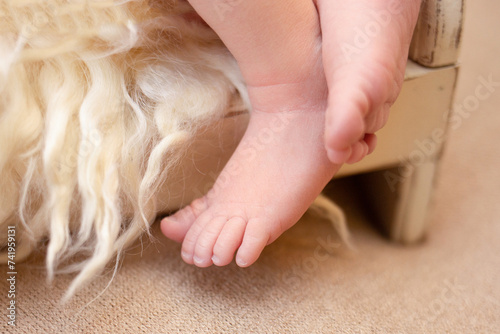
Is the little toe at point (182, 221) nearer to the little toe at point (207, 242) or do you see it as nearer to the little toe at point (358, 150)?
the little toe at point (207, 242)

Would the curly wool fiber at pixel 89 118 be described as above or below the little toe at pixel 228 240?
above

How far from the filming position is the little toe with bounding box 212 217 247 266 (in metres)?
0.49

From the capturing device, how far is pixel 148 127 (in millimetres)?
513

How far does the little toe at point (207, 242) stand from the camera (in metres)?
0.49

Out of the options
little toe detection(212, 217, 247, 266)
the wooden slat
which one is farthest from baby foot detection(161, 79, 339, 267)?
the wooden slat

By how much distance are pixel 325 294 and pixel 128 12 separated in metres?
0.40

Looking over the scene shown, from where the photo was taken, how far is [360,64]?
0.43 meters

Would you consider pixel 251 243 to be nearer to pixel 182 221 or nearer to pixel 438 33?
→ pixel 182 221

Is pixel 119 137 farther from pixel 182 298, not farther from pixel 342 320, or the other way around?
pixel 342 320

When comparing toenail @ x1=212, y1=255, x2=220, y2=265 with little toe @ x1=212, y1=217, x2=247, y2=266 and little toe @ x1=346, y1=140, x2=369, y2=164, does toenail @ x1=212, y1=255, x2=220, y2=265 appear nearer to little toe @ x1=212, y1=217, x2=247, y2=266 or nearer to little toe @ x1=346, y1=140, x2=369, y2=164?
little toe @ x1=212, y1=217, x2=247, y2=266

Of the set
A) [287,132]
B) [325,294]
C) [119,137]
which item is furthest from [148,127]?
[325,294]

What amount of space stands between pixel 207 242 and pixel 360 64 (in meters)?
0.23

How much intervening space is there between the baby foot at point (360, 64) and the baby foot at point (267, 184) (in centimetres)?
5

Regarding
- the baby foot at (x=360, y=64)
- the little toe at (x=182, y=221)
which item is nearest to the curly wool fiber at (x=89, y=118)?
the little toe at (x=182, y=221)
